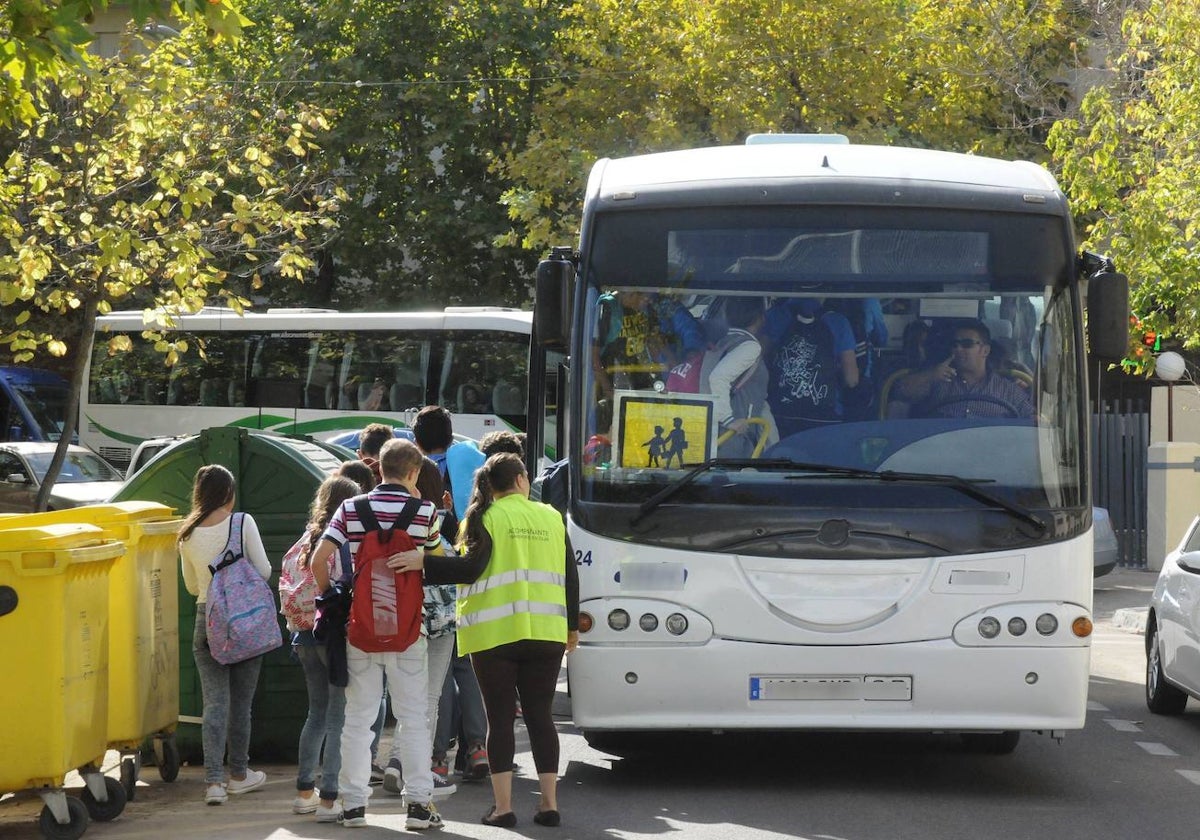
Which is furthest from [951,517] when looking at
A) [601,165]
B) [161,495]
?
[161,495]

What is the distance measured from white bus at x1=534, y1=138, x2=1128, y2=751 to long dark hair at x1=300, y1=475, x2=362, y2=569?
1.13m

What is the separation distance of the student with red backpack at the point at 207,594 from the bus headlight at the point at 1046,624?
11.8ft

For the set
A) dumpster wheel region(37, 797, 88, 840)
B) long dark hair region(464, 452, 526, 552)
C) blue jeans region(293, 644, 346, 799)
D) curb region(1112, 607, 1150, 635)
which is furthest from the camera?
curb region(1112, 607, 1150, 635)

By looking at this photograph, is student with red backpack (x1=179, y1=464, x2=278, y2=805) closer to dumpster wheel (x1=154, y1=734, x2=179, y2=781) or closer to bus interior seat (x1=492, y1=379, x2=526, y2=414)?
dumpster wheel (x1=154, y1=734, x2=179, y2=781)

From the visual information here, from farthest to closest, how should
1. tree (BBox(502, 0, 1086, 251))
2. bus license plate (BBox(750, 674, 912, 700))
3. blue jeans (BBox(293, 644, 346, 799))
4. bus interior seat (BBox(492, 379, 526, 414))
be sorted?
bus interior seat (BBox(492, 379, 526, 414)) → tree (BBox(502, 0, 1086, 251)) → bus license plate (BBox(750, 674, 912, 700)) → blue jeans (BBox(293, 644, 346, 799))

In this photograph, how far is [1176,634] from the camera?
1084 cm

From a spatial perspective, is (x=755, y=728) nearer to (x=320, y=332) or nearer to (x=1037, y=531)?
(x=1037, y=531)

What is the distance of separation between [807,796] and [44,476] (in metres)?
16.0

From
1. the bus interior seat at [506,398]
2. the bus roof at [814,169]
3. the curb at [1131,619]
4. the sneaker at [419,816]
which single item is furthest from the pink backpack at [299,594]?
the bus interior seat at [506,398]

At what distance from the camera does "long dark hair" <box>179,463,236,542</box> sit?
832 centimetres

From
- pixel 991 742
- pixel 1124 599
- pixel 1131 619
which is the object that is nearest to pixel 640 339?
pixel 991 742

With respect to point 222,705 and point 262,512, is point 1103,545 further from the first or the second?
point 222,705

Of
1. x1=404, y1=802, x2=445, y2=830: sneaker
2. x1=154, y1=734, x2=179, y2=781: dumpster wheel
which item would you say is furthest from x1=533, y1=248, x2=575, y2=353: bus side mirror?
x1=154, y1=734, x2=179, y2=781: dumpster wheel

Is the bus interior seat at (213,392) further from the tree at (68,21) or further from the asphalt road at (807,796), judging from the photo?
the tree at (68,21)
